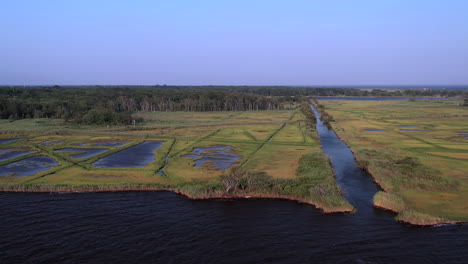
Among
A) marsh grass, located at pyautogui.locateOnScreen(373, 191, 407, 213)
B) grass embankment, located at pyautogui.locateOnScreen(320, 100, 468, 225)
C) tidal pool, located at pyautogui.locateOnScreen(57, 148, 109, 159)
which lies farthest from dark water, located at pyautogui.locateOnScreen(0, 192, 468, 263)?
tidal pool, located at pyautogui.locateOnScreen(57, 148, 109, 159)

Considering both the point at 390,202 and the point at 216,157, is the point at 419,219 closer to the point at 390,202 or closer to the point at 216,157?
the point at 390,202

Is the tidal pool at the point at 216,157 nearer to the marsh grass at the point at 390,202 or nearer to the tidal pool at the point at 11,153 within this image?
the marsh grass at the point at 390,202

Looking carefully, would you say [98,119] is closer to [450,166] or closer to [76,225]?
[76,225]

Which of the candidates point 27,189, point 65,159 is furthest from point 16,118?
point 27,189

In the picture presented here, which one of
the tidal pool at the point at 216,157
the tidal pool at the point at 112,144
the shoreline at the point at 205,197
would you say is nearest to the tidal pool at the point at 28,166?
the shoreline at the point at 205,197

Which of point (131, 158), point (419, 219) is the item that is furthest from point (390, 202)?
point (131, 158)

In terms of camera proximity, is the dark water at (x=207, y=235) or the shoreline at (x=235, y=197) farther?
the shoreline at (x=235, y=197)

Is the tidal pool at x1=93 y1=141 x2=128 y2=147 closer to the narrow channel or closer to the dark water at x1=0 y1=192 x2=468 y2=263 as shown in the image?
the dark water at x1=0 y1=192 x2=468 y2=263
